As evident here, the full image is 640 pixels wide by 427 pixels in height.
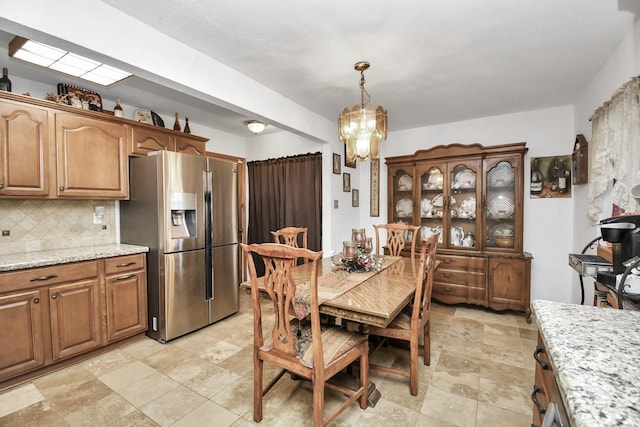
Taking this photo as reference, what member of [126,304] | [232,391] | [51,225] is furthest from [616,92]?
[51,225]

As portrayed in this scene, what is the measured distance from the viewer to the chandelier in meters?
2.23

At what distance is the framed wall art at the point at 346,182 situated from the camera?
396 cm

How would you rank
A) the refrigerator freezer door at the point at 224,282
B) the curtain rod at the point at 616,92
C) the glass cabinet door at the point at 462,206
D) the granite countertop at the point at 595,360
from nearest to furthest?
the granite countertop at the point at 595,360
the curtain rod at the point at 616,92
the refrigerator freezer door at the point at 224,282
the glass cabinet door at the point at 462,206

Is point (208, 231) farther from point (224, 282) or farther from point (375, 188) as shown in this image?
point (375, 188)

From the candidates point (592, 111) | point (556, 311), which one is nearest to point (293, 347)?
point (556, 311)

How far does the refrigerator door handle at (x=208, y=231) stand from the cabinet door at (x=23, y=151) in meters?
1.23

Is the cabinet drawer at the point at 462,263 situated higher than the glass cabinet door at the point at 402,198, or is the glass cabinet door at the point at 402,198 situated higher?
the glass cabinet door at the point at 402,198

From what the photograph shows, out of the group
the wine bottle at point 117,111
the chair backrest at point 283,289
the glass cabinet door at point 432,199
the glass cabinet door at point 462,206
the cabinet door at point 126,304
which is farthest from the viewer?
the glass cabinet door at point 432,199

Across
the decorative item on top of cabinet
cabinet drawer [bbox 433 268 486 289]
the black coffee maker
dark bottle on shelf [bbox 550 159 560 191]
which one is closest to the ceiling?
the decorative item on top of cabinet

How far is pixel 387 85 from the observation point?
2645mm

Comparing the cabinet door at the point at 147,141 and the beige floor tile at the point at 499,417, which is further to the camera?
the cabinet door at the point at 147,141

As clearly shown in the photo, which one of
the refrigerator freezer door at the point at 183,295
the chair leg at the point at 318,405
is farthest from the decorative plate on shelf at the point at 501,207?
the refrigerator freezer door at the point at 183,295

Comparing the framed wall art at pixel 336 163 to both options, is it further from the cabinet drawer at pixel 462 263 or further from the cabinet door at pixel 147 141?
the cabinet door at pixel 147 141

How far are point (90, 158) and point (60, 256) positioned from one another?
89 cm
